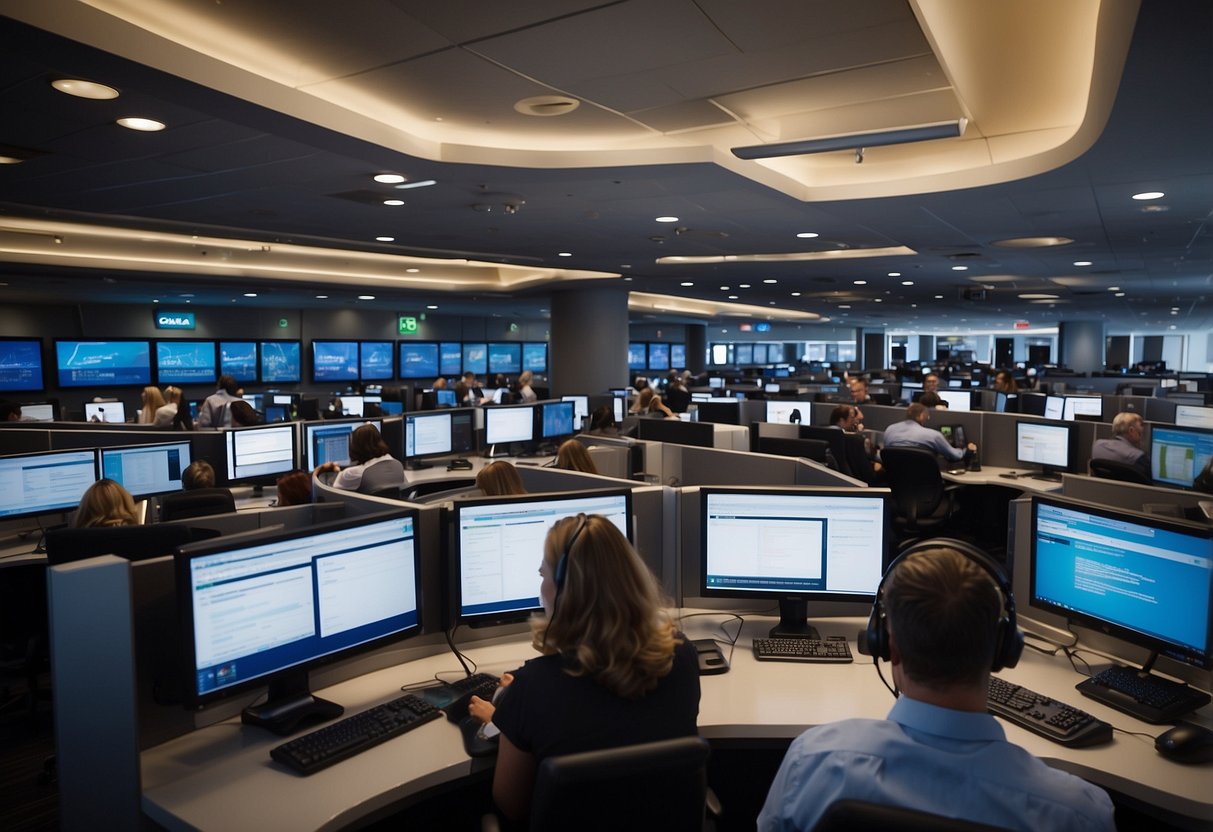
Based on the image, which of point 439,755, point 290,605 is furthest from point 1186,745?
point 290,605

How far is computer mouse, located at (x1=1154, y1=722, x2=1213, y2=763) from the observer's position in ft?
5.83

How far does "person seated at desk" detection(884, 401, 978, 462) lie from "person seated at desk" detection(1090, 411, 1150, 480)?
3.29ft

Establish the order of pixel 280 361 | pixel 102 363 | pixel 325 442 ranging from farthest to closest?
pixel 280 361 → pixel 102 363 → pixel 325 442

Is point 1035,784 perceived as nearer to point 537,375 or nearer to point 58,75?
point 58,75

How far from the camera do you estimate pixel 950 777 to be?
3.66 feet

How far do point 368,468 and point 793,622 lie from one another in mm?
3078

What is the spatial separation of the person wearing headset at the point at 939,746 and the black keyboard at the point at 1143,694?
108 cm

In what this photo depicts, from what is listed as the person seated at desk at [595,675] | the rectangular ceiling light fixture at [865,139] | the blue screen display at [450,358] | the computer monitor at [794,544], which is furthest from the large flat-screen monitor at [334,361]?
the person seated at desk at [595,675]

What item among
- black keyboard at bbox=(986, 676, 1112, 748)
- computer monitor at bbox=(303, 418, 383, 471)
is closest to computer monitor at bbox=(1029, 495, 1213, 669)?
black keyboard at bbox=(986, 676, 1112, 748)

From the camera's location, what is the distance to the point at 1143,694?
203 centimetres

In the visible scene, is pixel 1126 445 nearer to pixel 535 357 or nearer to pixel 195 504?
pixel 195 504

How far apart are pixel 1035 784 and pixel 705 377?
16.6 metres

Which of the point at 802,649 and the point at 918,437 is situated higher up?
the point at 918,437

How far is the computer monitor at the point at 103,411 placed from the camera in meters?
9.42
